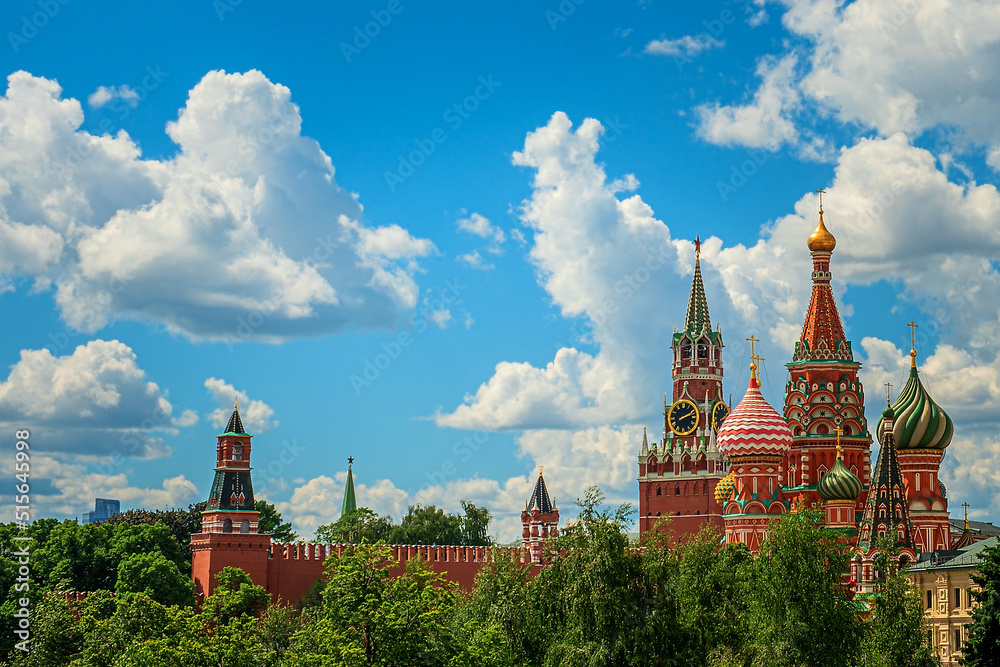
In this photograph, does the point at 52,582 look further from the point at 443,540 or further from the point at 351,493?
the point at 351,493

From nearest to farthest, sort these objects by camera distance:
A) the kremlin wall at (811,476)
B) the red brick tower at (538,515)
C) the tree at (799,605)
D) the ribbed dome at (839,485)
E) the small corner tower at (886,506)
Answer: the tree at (799,605) → the small corner tower at (886,506) → the kremlin wall at (811,476) → the ribbed dome at (839,485) → the red brick tower at (538,515)

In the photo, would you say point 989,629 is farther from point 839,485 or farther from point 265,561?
point 265,561

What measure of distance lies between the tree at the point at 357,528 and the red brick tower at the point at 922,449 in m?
42.7

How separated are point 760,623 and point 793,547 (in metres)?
2.77

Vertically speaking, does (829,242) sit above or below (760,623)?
above

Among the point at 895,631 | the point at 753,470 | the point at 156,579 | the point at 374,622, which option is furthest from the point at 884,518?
the point at 374,622

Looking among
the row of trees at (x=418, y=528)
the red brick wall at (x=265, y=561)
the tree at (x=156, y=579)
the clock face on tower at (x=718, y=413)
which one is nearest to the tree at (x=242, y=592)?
the red brick wall at (x=265, y=561)

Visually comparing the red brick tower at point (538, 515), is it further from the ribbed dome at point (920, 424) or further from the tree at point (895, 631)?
the tree at point (895, 631)

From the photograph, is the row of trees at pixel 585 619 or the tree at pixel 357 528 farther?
the tree at pixel 357 528

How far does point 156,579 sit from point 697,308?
5688 cm

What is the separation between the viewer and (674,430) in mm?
115875

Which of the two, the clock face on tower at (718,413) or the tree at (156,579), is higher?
the clock face on tower at (718,413)

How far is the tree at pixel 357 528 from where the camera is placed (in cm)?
10906

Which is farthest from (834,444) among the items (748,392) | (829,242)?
(829,242)
